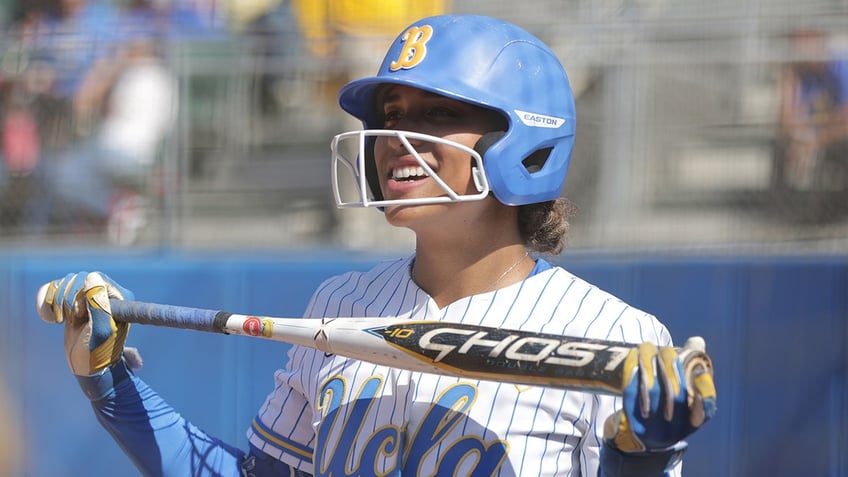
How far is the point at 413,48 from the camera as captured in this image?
190cm

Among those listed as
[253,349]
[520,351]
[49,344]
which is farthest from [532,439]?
[49,344]

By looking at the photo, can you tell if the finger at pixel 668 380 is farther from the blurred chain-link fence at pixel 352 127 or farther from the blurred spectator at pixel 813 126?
the blurred spectator at pixel 813 126

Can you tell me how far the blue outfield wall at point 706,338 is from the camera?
12.2 ft

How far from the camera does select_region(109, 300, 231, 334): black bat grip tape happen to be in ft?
6.32

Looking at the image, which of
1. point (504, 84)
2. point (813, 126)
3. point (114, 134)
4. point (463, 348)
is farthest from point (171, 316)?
point (813, 126)

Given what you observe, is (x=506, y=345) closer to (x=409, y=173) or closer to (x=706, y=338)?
(x=409, y=173)

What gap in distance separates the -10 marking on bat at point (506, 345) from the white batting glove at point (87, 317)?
2.01 ft

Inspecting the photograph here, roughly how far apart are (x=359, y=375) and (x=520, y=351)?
43 centimetres

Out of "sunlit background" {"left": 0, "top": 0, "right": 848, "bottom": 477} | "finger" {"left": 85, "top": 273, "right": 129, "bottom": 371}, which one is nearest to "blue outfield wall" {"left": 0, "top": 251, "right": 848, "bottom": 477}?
"sunlit background" {"left": 0, "top": 0, "right": 848, "bottom": 477}

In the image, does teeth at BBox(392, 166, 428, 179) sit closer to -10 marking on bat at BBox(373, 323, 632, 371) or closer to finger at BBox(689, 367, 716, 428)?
-10 marking on bat at BBox(373, 323, 632, 371)

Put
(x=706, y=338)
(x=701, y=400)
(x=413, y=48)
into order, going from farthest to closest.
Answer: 1. (x=706, y=338)
2. (x=413, y=48)
3. (x=701, y=400)

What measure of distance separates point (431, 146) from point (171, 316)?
587mm

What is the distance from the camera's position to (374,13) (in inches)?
158

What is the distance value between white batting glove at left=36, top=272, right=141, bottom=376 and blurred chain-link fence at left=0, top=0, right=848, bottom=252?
1.94 meters
